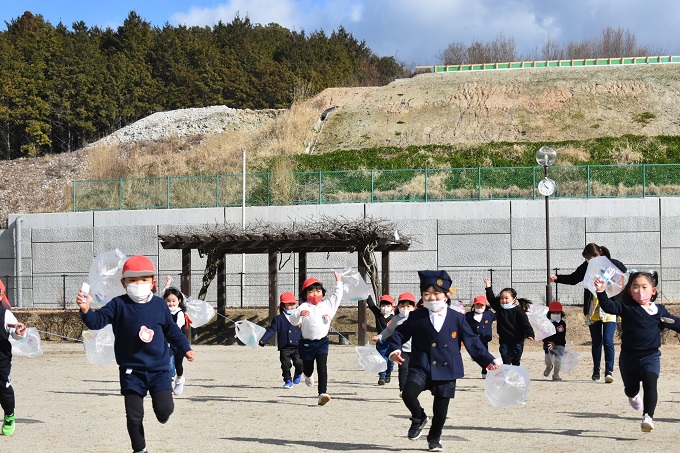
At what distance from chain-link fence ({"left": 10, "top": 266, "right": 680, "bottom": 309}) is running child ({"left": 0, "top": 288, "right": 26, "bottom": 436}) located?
2049cm

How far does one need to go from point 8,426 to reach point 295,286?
22268 mm

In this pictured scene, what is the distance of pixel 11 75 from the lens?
69.1 metres

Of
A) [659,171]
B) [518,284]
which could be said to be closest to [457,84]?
[659,171]

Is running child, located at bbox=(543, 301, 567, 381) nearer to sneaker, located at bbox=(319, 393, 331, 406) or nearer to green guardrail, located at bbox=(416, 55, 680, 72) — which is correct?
sneaker, located at bbox=(319, 393, 331, 406)

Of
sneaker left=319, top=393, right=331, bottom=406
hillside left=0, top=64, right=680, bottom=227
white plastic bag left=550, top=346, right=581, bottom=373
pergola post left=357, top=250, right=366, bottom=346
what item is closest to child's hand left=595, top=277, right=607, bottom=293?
sneaker left=319, top=393, right=331, bottom=406

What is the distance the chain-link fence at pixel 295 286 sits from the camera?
30.9m

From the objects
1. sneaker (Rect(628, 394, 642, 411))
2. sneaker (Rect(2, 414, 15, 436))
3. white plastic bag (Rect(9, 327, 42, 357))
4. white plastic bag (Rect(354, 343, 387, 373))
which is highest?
white plastic bag (Rect(9, 327, 42, 357))

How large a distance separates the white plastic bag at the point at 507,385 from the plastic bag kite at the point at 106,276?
3.33 m

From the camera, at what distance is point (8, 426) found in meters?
10.2

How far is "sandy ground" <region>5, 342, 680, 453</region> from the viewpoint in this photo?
954cm

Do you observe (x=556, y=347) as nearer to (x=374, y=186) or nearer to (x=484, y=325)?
(x=484, y=325)

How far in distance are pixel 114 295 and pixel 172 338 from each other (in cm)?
97

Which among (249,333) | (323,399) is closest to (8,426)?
(323,399)

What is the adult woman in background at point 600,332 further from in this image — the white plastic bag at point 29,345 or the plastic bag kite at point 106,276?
the plastic bag kite at point 106,276
